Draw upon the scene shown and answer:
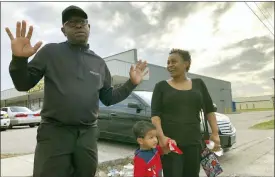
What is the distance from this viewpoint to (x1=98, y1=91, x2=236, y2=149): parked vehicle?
23.2 ft

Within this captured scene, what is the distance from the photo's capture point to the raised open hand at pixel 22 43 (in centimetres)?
195

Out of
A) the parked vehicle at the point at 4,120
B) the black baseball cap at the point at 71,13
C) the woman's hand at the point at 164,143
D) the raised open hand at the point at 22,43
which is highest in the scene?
the black baseball cap at the point at 71,13

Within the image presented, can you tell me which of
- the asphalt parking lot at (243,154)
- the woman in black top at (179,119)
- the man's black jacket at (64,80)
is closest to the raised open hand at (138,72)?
the man's black jacket at (64,80)

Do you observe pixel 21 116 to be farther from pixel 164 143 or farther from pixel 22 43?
pixel 22 43

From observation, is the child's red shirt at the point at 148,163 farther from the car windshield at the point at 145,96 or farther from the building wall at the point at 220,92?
the building wall at the point at 220,92

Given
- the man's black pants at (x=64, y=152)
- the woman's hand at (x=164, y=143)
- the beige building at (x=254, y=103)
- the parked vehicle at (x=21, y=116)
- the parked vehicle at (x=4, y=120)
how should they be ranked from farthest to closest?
the beige building at (x=254, y=103)
the parked vehicle at (x=21, y=116)
the parked vehicle at (x=4, y=120)
the woman's hand at (x=164, y=143)
the man's black pants at (x=64, y=152)

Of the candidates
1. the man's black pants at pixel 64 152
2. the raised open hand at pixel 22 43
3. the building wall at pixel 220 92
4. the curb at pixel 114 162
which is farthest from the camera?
the building wall at pixel 220 92

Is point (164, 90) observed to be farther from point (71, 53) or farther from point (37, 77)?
point (37, 77)

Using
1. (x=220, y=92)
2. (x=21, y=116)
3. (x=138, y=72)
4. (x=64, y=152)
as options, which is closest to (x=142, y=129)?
(x=138, y=72)

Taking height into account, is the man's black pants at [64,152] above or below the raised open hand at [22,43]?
below

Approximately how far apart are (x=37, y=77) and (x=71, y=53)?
1.00 ft

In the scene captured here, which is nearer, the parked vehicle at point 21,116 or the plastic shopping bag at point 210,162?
the plastic shopping bag at point 210,162

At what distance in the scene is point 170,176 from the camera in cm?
286

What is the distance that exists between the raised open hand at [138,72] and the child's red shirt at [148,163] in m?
0.75
